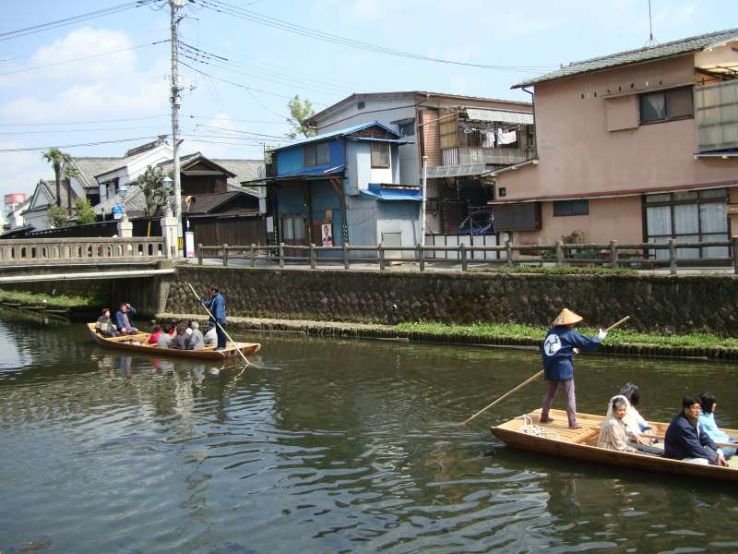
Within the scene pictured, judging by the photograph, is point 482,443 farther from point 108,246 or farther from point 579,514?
point 108,246

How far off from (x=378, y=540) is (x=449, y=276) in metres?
17.0

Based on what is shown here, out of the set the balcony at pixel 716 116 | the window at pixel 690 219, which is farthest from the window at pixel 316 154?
the balcony at pixel 716 116

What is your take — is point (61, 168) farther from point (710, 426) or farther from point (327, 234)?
point (710, 426)

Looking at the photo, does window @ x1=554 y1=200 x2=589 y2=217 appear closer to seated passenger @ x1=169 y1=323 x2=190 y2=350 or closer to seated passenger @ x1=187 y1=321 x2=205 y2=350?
seated passenger @ x1=187 y1=321 x2=205 y2=350

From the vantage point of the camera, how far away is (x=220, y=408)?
17.8 metres

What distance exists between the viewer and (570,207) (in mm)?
29406

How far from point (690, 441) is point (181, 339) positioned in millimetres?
17341

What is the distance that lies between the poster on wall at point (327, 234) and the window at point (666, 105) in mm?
16490

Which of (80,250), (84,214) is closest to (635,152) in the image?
(80,250)

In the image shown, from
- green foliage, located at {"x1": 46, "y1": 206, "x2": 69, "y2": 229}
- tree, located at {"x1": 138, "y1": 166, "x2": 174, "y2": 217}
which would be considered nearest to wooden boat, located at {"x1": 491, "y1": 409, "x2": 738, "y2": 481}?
tree, located at {"x1": 138, "y1": 166, "x2": 174, "y2": 217}

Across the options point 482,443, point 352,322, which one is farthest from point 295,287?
point 482,443

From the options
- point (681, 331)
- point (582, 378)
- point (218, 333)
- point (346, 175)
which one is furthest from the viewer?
point (346, 175)

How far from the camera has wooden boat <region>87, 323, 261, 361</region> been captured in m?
23.6

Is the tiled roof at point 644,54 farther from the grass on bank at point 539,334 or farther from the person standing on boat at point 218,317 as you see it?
the person standing on boat at point 218,317
